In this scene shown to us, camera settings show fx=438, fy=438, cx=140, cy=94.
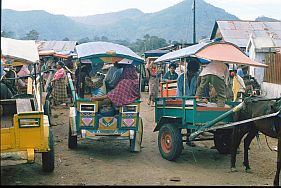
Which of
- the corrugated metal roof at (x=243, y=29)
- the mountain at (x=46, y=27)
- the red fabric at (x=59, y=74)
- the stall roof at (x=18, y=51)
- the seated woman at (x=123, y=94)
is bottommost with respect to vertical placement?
the seated woman at (x=123, y=94)

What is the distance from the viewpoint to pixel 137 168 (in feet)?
25.1

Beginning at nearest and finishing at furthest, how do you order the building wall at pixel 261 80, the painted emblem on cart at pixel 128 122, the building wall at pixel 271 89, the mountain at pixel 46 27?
the painted emblem on cart at pixel 128 122 → the building wall at pixel 271 89 → the building wall at pixel 261 80 → the mountain at pixel 46 27

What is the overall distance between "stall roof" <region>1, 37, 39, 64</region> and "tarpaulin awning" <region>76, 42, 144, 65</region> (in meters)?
1.05

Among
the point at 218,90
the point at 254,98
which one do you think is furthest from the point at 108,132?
the point at 254,98

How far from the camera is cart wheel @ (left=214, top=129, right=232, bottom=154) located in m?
8.60

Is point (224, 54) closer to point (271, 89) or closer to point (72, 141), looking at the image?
point (72, 141)

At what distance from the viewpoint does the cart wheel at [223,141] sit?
860cm

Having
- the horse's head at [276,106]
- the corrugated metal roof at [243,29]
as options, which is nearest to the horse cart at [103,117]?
the horse's head at [276,106]

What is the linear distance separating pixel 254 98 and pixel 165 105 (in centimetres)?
183

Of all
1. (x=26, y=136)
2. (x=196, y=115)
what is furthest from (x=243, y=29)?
(x=26, y=136)

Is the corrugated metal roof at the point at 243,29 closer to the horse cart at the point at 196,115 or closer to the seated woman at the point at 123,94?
the horse cart at the point at 196,115

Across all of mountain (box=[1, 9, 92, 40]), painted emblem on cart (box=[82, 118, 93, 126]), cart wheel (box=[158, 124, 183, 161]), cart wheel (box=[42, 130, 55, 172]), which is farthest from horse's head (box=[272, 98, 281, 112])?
mountain (box=[1, 9, 92, 40])

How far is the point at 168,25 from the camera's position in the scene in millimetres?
178000

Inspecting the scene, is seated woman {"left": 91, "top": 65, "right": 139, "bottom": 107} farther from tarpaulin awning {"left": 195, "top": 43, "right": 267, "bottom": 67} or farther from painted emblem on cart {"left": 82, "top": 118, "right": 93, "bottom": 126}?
tarpaulin awning {"left": 195, "top": 43, "right": 267, "bottom": 67}
